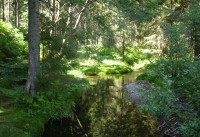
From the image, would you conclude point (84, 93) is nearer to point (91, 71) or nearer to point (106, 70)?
point (91, 71)

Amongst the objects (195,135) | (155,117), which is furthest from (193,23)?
(195,135)

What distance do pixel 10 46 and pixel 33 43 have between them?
9689mm

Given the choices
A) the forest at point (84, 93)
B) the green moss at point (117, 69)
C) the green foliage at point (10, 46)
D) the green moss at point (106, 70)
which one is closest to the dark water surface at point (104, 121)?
the forest at point (84, 93)

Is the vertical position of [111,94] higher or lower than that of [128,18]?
lower

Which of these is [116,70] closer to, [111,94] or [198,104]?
[111,94]

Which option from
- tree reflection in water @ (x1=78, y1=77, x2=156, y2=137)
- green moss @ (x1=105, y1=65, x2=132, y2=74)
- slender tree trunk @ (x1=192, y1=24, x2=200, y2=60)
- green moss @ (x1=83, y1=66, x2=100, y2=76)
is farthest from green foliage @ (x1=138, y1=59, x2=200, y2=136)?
green moss @ (x1=105, y1=65, x2=132, y2=74)

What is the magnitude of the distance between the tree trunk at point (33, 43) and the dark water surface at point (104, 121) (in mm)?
2211

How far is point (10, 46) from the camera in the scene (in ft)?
78.6

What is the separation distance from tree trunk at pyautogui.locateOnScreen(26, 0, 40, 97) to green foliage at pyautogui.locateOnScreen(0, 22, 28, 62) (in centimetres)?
574

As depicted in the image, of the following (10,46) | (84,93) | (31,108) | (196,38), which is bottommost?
(84,93)

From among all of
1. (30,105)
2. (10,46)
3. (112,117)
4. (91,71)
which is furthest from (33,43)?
(91,71)

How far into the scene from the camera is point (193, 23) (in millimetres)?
20906

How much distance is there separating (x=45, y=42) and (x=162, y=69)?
6.83 metres

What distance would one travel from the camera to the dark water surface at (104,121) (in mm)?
14750
